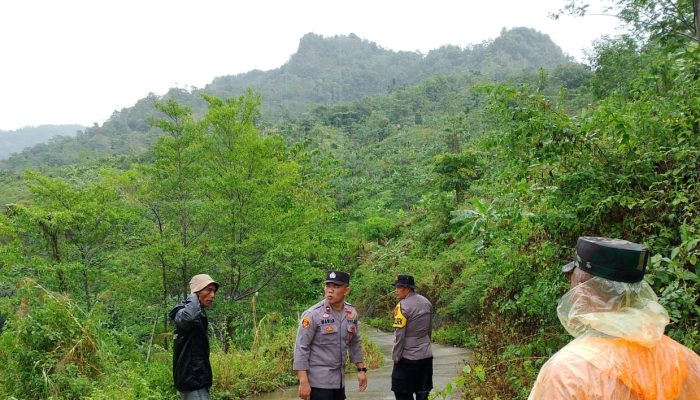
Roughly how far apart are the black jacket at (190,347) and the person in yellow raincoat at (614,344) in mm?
3523

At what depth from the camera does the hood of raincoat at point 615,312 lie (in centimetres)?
158

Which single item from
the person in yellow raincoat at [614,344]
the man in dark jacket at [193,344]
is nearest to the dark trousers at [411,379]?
the man in dark jacket at [193,344]

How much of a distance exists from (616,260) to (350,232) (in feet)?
80.6

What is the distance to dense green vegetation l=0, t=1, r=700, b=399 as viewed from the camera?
179 inches

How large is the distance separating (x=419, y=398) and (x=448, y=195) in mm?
13291

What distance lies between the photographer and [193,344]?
15.2 ft

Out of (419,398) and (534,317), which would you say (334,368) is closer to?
(419,398)

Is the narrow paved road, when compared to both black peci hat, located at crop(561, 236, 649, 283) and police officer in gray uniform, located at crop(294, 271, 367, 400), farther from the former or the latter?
black peci hat, located at crop(561, 236, 649, 283)

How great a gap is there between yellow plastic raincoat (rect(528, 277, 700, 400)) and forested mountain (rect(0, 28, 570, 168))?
74.8 m

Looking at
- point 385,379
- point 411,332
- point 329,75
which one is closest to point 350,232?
point 385,379

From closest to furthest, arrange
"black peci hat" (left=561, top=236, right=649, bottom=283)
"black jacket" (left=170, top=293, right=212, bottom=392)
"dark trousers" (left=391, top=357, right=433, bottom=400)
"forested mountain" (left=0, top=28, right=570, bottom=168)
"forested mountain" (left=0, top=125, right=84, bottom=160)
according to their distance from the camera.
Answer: "black peci hat" (left=561, top=236, right=649, bottom=283)
"black jacket" (left=170, top=293, right=212, bottom=392)
"dark trousers" (left=391, top=357, right=433, bottom=400)
"forested mountain" (left=0, top=28, right=570, bottom=168)
"forested mountain" (left=0, top=125, right=84, bottom=160)

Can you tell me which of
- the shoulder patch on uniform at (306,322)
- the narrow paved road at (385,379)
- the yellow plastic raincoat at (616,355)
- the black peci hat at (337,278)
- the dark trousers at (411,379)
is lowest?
the narrow paved road at (385,379)

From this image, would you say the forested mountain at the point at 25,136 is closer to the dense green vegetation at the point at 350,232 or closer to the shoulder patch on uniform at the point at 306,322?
the dense green vegetation at the point at 350,232

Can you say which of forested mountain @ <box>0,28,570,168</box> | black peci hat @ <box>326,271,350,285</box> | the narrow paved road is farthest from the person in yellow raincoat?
forested mountain @ <box>0,28,570,168</box>
